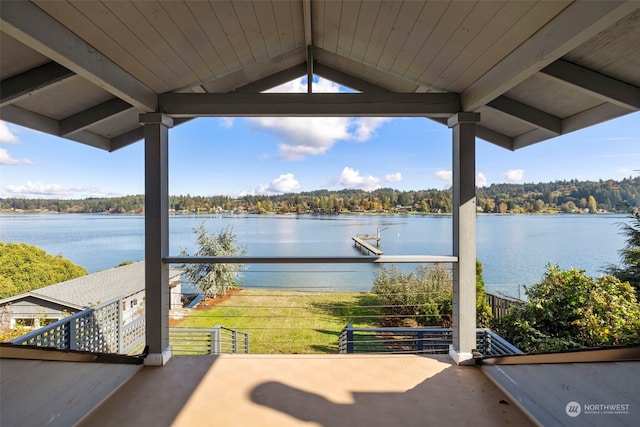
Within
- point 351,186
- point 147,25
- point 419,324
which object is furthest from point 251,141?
point 419,324

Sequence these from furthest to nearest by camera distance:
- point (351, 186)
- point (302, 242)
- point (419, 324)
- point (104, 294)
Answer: point (104, 294) → point (419, 324) → point (351, 186) → point (302, 242)

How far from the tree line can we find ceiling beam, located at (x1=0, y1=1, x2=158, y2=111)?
4.04 ft

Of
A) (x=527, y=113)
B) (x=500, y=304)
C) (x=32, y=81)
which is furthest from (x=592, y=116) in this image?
(x=32, y=81)

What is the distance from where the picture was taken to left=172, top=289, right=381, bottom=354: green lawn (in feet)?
12.4

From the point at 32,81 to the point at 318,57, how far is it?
1.97 meters

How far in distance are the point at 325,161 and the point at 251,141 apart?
144 centimetres

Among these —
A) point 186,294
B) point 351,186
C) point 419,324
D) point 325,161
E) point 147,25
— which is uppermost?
point 147,25

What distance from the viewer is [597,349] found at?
1.33 m

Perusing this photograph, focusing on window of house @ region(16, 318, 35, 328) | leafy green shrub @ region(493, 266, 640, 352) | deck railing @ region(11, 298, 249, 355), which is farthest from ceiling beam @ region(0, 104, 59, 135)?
leafy green shrub @ region(493, 266, 640, 352)

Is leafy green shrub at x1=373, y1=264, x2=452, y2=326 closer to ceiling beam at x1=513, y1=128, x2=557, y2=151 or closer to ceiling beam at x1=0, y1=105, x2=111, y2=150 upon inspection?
ceiling beam at x1=513, y1=128, x2=557, y2=151

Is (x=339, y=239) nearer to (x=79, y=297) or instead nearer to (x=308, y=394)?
(x=308, y=394)

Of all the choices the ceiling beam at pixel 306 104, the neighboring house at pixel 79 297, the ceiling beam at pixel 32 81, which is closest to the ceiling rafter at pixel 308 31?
the ceiling beam at pixel 306 104

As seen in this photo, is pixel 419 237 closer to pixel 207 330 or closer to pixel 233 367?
pixel 233 367

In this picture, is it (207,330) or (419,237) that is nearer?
(419,237)
